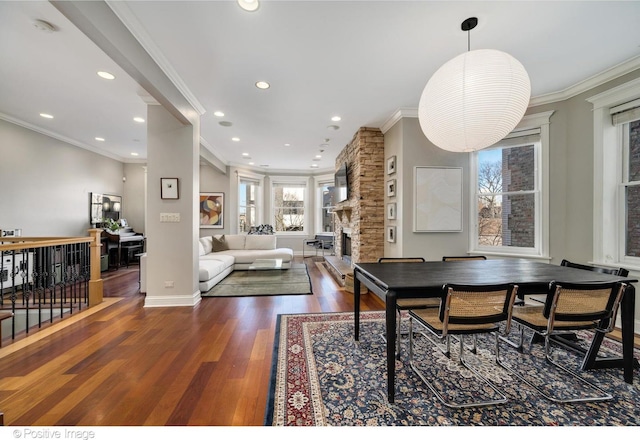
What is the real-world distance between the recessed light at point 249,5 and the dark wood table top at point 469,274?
218 cm

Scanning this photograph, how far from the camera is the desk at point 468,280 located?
1.57 metres

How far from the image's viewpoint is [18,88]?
3023 millimetres


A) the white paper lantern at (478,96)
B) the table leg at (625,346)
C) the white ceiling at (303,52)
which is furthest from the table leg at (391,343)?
the white ceiling at (303,52)

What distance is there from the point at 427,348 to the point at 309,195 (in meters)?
6.34

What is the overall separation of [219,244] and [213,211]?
4.42 ft

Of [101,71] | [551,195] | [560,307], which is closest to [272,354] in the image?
[560,307]

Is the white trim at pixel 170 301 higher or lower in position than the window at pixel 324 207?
lower

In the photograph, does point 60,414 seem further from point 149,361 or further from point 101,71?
point 101,71

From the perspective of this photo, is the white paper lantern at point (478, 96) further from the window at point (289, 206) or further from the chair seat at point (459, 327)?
the window at point (289, 206)

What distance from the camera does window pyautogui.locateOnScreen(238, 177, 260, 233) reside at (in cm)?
750

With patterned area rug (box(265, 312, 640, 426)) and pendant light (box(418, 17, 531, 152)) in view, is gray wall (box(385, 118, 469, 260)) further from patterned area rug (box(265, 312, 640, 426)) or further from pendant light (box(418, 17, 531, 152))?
pendant light (box(418, 17, 531, 152))

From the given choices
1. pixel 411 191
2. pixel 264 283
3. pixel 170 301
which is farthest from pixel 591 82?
pixel 170 301

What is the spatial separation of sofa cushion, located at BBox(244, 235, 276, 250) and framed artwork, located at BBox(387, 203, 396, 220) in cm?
340

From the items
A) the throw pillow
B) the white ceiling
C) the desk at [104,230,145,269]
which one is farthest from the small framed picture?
the desk at [104,230,145,269]
